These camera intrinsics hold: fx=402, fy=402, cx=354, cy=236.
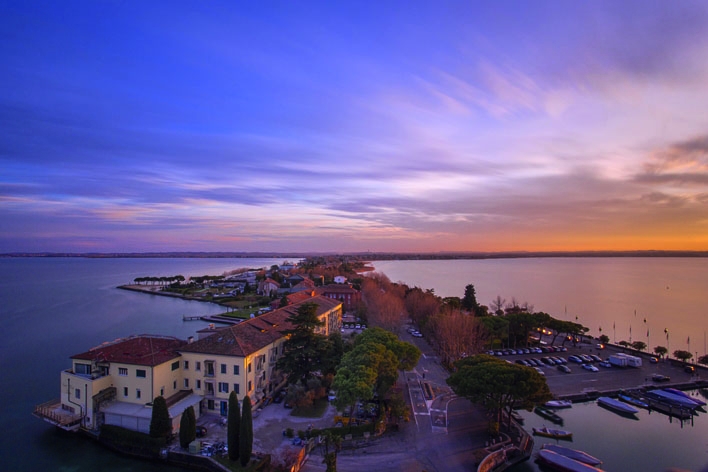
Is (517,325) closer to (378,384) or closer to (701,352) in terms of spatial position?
(701,352)

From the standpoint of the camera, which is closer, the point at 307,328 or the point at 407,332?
the point at 307,328

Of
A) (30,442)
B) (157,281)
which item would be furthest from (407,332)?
(157,281)

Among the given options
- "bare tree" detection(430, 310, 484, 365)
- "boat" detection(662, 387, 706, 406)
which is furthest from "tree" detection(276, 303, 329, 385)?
"boat" detection(662, 387, 706, 406)

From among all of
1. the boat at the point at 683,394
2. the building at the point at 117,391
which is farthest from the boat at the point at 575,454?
the building at the point at 117,391

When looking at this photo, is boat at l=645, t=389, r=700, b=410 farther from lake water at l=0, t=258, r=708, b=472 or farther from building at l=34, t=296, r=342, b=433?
building at l=34, t=296, r=342, b=433

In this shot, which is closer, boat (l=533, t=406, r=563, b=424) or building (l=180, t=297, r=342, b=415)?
building (l=180, t=297, r=342, b=415)

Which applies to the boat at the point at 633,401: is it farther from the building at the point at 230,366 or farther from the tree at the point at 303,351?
the building at the point at 230,366
